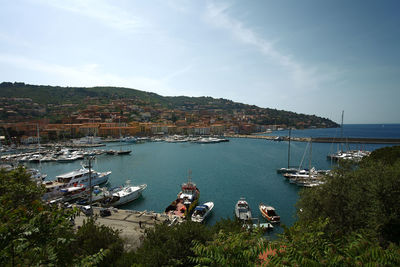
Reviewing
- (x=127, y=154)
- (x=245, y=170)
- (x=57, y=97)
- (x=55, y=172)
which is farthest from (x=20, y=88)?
(x=245, y=170)

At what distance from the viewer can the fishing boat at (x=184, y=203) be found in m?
12.4

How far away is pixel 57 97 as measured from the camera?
301 feet

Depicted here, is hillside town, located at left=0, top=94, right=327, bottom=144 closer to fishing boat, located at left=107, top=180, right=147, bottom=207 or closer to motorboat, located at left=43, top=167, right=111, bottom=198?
motorboat, located at left=43, top=167, right=111, bottom=198

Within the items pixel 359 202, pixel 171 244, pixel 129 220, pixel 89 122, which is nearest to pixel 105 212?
pixel 129 220

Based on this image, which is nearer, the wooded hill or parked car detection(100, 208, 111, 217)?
parked car detection(100, 208, 111, 217)

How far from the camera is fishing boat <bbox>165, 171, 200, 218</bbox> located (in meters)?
12.4

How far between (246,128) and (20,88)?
9583 cm

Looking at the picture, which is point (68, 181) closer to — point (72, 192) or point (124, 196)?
point (72, 192)

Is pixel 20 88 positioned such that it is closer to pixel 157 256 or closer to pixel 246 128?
pixel 246 128

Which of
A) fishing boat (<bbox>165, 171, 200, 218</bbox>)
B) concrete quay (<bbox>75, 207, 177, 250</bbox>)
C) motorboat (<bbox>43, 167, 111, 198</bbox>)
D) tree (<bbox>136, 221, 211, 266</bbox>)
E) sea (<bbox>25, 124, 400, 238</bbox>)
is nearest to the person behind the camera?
tree (<bbox>136, 221, 211, 266</bbox>)

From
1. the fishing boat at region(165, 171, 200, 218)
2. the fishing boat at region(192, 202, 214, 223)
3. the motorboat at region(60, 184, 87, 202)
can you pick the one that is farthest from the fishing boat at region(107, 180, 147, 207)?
the fishing boat at region(192, 202, 214, 223)

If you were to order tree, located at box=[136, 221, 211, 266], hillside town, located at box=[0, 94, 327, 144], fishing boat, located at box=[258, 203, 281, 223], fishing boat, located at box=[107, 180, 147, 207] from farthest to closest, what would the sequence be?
hillside town, located at box=[0, 94, 327, 144] → fishing boat, located at box=[107, 180, 147, 207] → fishing boat, located at box=[258, 203, 281, 223] → tree, located at box=[136, 221, 211, 266]

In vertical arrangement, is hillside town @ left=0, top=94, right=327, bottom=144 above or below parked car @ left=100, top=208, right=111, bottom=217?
above

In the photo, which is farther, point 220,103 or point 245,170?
point 220,103
